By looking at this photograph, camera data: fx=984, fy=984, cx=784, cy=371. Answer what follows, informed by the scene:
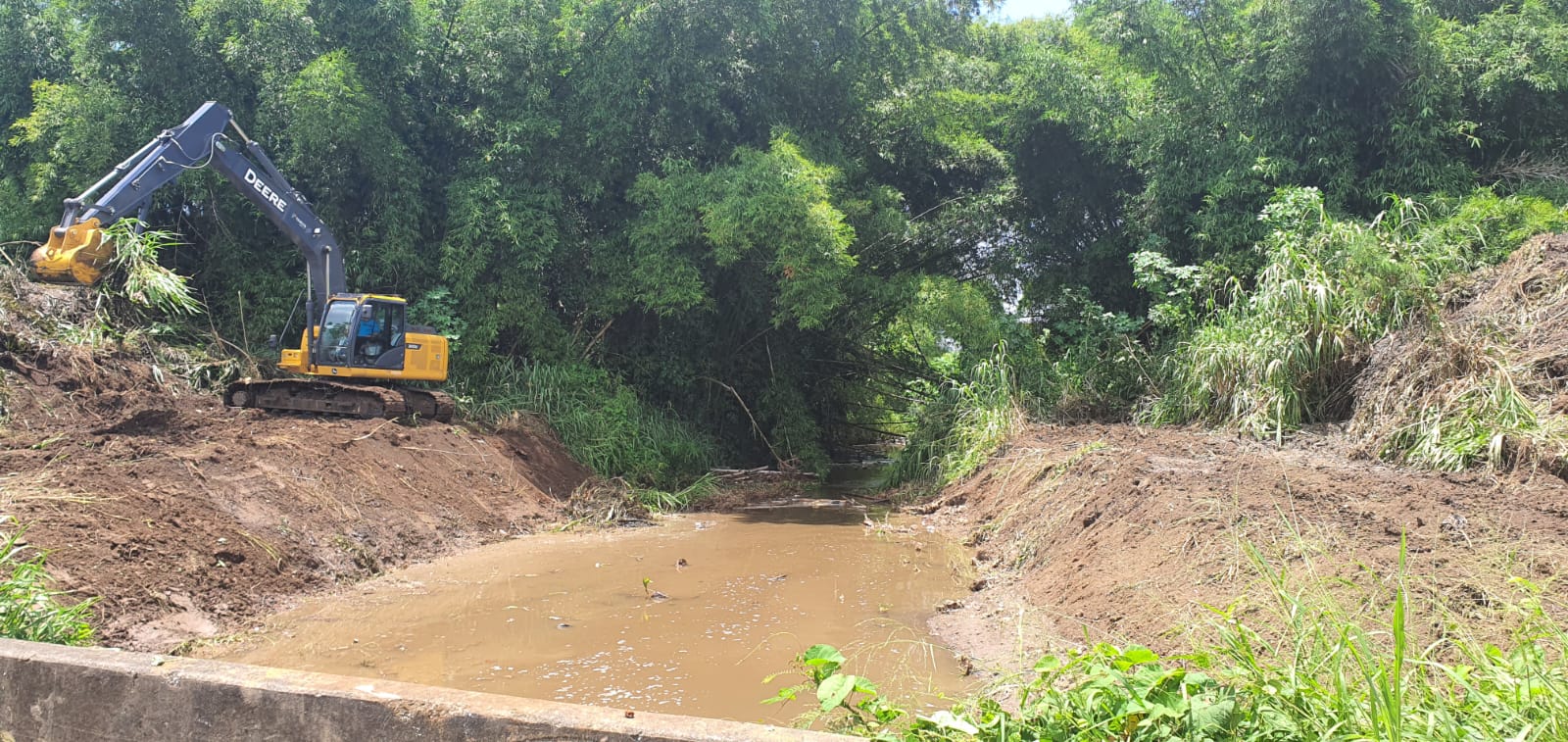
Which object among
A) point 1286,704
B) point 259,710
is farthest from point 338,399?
point 1286,704

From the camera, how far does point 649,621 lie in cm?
648

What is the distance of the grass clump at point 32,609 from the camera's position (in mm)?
4406

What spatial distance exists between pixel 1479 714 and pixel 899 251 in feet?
43.0

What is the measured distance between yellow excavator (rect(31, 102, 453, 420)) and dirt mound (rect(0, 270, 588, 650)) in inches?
21.9

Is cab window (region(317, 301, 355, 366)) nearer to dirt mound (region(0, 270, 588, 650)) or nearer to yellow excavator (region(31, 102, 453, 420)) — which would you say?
yellow excavator (region(31, 102, 453, 420))

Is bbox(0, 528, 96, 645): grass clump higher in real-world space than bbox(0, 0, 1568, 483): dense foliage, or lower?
lower

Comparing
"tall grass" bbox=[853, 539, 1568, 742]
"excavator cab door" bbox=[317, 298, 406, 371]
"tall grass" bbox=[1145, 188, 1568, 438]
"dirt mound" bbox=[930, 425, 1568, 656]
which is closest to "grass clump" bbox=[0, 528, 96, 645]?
"tall grass" bbox=[853, 539, 1568, 742]

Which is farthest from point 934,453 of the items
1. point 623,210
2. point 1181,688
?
point 1181,688

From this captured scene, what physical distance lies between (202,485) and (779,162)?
25.7 feet

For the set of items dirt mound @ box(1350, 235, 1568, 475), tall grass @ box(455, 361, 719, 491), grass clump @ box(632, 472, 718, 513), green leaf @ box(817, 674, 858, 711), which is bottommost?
grass clump @ box(632, 472, 718, 513)

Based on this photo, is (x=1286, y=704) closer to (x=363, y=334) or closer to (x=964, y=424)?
(x=964, y=424)

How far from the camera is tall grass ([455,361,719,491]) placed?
13.2m

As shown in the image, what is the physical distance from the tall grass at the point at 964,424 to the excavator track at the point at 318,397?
6.69 metres

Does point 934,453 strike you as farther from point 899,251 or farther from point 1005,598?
point 1005,598
